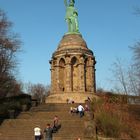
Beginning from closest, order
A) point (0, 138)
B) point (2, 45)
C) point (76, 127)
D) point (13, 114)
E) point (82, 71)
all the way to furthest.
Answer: point (0, 138), point (76, 127), point (2, 45), point (13, 114), point (82, 71)

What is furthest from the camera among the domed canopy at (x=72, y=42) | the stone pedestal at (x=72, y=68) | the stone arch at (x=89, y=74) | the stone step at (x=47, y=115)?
the domed canopy at (x=72, y=42)

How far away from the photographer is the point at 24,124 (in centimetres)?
2662

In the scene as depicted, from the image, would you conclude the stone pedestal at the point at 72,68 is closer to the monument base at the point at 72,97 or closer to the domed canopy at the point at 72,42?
the domed canopy at the point at 72,42

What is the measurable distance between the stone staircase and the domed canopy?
11993 mm

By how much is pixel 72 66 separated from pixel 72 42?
2.64 m

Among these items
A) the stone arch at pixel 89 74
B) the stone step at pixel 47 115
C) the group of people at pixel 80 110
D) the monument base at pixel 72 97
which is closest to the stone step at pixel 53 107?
the group of people at pixel 80 110

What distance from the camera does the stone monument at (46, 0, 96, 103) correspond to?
133ft

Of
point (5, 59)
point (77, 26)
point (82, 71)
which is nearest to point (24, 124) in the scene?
point (5, 59)

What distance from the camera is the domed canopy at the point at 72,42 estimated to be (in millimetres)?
42438

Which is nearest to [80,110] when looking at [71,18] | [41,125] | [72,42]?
[41,125]

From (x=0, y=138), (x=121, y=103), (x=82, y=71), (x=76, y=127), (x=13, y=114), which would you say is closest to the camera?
(x=0, y=138)

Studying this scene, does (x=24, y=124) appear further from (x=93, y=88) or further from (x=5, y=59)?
(x=93, y=88)

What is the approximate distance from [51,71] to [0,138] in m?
19.8

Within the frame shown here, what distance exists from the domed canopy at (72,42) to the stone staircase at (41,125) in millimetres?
11993
